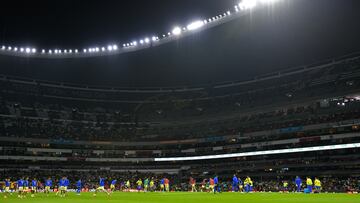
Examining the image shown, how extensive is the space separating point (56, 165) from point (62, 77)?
20719 millimetres

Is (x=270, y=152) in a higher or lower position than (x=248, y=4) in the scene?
lower

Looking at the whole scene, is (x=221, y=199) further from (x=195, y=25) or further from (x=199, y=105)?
(x=199, y=105)

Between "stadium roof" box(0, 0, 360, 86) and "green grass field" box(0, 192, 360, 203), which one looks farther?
"stadium roof" box(0, 0, 360, 86)

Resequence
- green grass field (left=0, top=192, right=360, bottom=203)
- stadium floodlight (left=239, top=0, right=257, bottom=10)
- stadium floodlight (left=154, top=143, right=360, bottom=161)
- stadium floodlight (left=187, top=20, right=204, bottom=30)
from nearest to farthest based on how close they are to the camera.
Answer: green grass field (left=0, top=192, right=360, bottom=203), stadium floodlight (left=239, top=0, right=257, bottom=10), stadium floodlight (left=154, top=143, right=360, bottom=161), stadium floodlight (left=187, top=20, right=204, bottom=30)

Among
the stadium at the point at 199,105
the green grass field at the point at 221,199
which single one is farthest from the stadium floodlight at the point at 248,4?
the green grass field at the point at 221,199

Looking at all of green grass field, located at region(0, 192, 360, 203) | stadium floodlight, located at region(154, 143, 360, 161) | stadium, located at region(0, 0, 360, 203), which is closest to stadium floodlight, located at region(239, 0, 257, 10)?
stadium, located at region(0, 0, 360, 203)

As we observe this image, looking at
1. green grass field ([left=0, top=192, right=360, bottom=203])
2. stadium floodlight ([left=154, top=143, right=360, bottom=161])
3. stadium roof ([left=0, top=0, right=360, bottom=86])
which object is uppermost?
stadium roof ([left=0, top=0, right=360, bottom=86])

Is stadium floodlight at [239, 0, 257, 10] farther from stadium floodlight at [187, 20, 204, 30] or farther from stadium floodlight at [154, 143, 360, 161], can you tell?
stadium floodlight at [154, 143, 360, 161]

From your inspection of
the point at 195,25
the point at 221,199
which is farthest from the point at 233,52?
the point at 221,199

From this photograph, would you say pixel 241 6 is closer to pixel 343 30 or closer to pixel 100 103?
pixel 343 30

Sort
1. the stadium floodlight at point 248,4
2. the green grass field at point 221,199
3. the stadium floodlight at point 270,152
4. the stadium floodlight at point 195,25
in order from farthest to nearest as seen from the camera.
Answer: the stadium floodlight at point 195,25 → the stadium floodlight at point 270,152 → the stadium floodlight at point 248,4 → the green grass field at point 221,199

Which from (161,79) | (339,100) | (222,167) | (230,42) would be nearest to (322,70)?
(339,100)

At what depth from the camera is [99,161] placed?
273 ft

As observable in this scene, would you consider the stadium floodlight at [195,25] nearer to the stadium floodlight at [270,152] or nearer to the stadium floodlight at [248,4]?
the stadium floodlight at [248,4]
